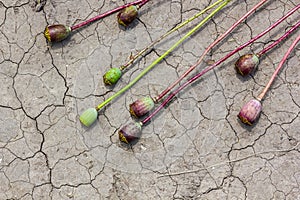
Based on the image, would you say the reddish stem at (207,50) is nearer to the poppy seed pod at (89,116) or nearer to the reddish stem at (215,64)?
the reddish stem at (215,64)

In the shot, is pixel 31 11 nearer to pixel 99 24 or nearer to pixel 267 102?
pixel 99 24

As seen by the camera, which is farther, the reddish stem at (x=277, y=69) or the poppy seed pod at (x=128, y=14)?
the poppy seed pod at (x=128, y=14)

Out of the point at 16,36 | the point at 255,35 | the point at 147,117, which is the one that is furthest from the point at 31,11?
the point at 255,35

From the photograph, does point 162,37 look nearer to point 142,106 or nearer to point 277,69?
point 142,106

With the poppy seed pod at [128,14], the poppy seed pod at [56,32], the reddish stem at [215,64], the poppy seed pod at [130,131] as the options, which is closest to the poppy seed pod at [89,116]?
the poppy seed pod at [130,131]

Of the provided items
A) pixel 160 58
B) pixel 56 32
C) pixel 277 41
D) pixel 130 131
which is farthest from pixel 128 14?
pixel 277 41

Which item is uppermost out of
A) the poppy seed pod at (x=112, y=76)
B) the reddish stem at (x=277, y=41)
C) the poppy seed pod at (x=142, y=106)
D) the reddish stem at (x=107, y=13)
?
the reddish stem at (x=107, y=13)
